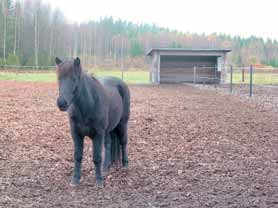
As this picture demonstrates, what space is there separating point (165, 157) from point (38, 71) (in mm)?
37579

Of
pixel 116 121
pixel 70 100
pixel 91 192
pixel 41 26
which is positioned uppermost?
pixel 41 26

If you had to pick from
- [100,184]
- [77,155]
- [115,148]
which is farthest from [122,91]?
[100,184]

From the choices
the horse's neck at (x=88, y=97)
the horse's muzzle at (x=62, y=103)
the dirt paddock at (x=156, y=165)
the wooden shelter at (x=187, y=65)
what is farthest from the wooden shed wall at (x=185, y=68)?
the horse's muzzle at (x=62, y=103)

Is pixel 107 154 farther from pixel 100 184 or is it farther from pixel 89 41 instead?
pixel 89 41

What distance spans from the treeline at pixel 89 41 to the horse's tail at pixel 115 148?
42.5 m

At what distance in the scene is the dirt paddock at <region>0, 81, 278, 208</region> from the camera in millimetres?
4418

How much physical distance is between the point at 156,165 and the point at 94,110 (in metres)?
1.47

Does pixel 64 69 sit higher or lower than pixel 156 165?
higher

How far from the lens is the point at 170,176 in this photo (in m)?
5.32

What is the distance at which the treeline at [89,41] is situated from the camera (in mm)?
56688

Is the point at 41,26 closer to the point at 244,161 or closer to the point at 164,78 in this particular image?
the point at 164,78

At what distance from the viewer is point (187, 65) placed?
109 feet

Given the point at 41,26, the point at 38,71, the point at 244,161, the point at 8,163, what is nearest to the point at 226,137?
the point at 244,161

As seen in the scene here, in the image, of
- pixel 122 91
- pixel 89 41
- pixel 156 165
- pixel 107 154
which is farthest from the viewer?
pixel 89 41
